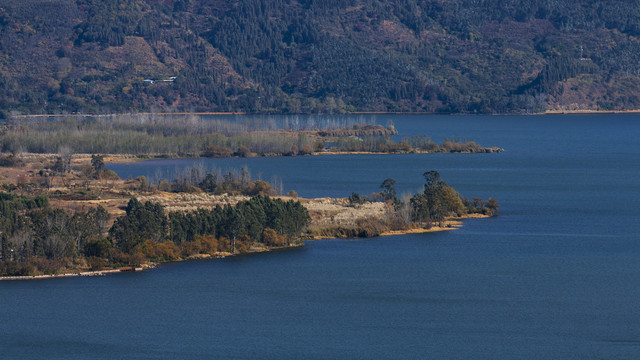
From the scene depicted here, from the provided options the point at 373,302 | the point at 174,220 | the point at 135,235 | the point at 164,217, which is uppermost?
the point at 164,217

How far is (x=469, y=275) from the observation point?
78.1 m

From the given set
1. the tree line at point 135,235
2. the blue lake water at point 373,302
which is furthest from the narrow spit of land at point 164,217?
the blue lake water at point 373,302

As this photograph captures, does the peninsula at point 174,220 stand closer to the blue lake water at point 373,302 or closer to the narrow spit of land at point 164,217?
the narrow spit of land at point 164,217

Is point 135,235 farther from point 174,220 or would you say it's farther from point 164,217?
point 174,220

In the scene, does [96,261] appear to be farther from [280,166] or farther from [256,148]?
[256,148]

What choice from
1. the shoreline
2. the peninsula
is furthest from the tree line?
the shoreline

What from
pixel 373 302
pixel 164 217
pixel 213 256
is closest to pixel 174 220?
pixel 164 217

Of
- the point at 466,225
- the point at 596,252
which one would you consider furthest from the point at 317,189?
the point at 596,252

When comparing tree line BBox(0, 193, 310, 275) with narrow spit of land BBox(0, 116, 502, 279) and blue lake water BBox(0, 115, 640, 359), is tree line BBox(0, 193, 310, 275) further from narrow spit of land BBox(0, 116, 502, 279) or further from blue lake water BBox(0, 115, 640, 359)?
blue lake water BBox(0, 115, 640, 359)

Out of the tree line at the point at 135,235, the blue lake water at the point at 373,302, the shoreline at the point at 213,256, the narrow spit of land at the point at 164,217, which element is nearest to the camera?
the blue lake water at the point at 373,302

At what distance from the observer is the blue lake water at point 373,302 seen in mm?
58906

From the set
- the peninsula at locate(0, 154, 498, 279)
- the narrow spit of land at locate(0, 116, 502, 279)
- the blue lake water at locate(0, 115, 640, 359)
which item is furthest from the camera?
the narrow spit of land at locate(0, 116, 502, 279)

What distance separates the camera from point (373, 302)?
2731 inches

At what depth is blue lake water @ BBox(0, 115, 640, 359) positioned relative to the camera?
58906 mm
